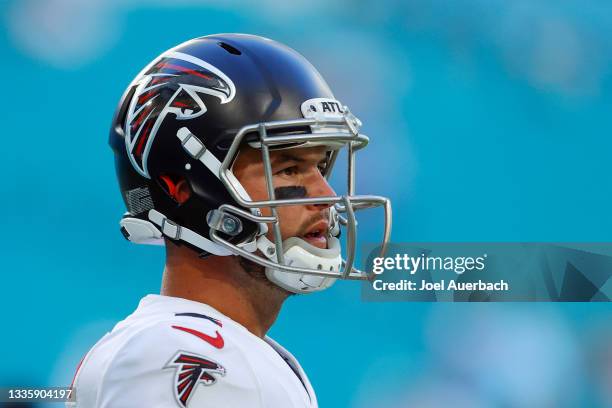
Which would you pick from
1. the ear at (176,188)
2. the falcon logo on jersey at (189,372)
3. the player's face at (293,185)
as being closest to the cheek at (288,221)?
the player's face at (293,185)

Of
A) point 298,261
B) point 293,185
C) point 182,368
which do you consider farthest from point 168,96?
point 182,368

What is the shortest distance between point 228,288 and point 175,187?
0.69 ft

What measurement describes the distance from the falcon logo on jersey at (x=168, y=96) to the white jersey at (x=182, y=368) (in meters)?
0.32

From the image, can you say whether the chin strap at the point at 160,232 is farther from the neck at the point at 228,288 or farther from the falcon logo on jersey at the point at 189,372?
the falcon logo on jersey at the point at 189,372

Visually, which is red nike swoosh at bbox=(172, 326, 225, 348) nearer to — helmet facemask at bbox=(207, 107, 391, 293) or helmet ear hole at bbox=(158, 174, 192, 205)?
helmet facemask at bbox=(207, 107, 391, 293)

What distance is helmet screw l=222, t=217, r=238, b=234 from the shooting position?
5.39 feet

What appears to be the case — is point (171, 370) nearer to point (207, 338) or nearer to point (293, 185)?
point (207, 338)

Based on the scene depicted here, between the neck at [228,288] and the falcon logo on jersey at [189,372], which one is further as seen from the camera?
the neck at [228,288]

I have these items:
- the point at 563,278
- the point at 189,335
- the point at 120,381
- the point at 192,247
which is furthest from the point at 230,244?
the point at 563,278

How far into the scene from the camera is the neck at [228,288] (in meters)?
1.65

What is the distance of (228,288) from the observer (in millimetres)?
1663

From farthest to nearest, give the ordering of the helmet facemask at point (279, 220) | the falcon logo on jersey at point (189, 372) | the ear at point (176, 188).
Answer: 1. the ear at point (176, 188)
2. the helmet facemask at point (279, 220)
3. the falcon logo on jersey at point (189, 372)

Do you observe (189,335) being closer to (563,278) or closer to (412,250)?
(412,250)

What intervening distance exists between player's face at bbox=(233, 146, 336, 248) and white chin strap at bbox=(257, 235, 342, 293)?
22 millimetres
